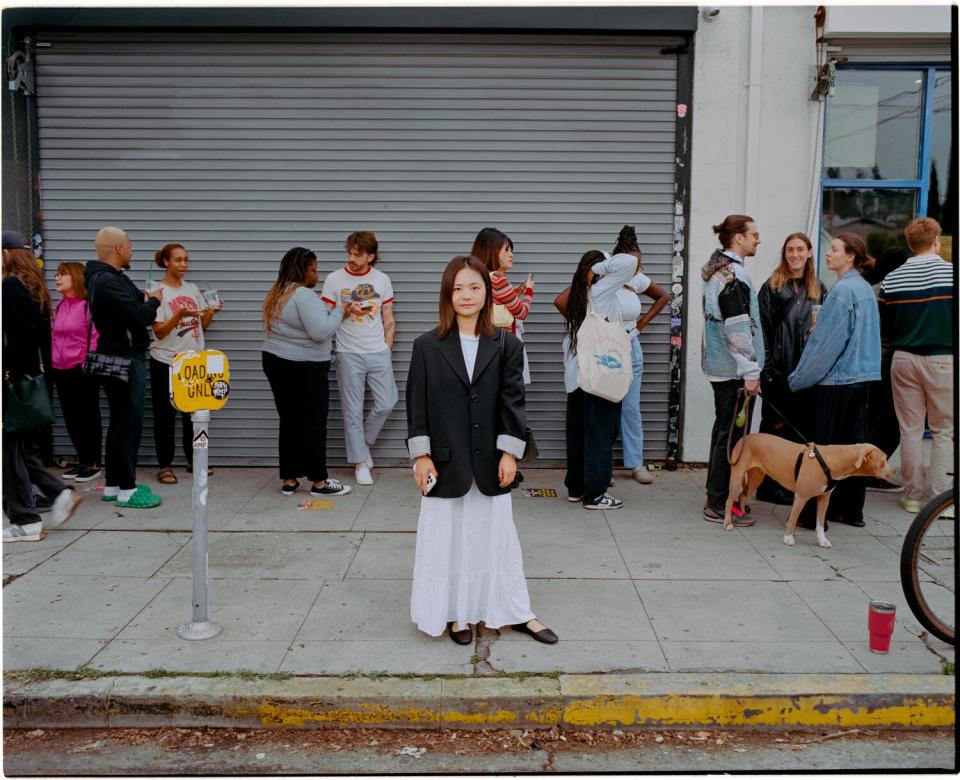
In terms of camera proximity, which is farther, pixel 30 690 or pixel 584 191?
pixel 584 191

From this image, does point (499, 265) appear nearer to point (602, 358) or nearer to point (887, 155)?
point (602, 358)

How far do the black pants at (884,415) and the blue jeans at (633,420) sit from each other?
6.04 feet

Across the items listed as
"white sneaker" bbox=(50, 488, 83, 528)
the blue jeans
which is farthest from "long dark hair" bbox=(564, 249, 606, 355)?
"white sneaker" bbox=(50, 488, 83, 528)

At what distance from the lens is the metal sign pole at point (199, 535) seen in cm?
449

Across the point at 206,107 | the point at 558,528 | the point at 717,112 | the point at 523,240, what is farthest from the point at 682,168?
the point at 206,107

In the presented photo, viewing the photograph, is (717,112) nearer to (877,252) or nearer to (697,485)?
(877,252)

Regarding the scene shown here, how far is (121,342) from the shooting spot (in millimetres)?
6801

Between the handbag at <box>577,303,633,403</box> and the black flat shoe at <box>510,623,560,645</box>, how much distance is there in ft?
7.35

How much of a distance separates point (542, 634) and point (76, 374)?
499 cm

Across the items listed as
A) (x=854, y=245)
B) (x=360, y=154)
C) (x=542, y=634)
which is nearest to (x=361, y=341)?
(x=360, y=154)

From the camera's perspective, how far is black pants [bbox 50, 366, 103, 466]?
25.0 feet

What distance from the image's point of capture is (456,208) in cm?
809

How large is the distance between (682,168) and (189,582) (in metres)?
5.34

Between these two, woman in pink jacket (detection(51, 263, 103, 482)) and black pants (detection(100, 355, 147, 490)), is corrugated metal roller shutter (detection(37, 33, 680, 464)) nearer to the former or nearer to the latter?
woman in pink jacket (detection(51, 263, 103, 482))
